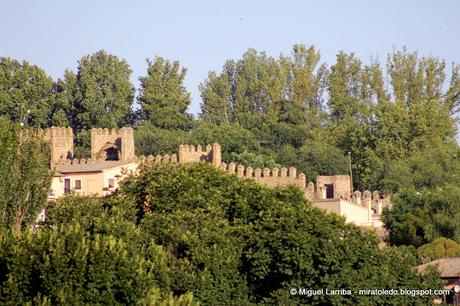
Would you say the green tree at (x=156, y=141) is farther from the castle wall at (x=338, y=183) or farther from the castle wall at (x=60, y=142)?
the castle wall at (x=338, y=183)

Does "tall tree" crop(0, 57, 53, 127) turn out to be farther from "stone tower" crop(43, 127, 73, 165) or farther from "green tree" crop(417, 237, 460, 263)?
Result: "green tree" crop(417, 237, 460, 263)

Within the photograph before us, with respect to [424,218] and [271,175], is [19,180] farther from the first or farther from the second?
Answer: [271,175]

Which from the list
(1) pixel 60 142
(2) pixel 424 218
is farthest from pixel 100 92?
(2) pixel 424 218

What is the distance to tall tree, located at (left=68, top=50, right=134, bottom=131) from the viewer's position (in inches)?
3398

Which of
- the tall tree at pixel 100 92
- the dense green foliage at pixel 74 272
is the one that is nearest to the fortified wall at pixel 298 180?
the tall tree at pixel 100 92

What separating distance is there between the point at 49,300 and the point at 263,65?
204 ft

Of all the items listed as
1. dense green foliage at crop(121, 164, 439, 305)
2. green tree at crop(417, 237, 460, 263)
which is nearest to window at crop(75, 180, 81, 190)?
green tree at crop(417, 237, 460, 263)

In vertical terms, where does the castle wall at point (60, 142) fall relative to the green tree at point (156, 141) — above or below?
below

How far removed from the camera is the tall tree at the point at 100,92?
8631 centimetres

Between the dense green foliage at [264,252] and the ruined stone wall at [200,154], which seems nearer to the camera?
the dense green foliage at [264,252]

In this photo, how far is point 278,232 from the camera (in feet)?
130

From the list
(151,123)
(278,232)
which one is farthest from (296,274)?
(151,123)

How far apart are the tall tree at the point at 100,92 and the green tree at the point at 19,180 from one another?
42666 millimetres

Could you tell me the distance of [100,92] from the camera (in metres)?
87.6
